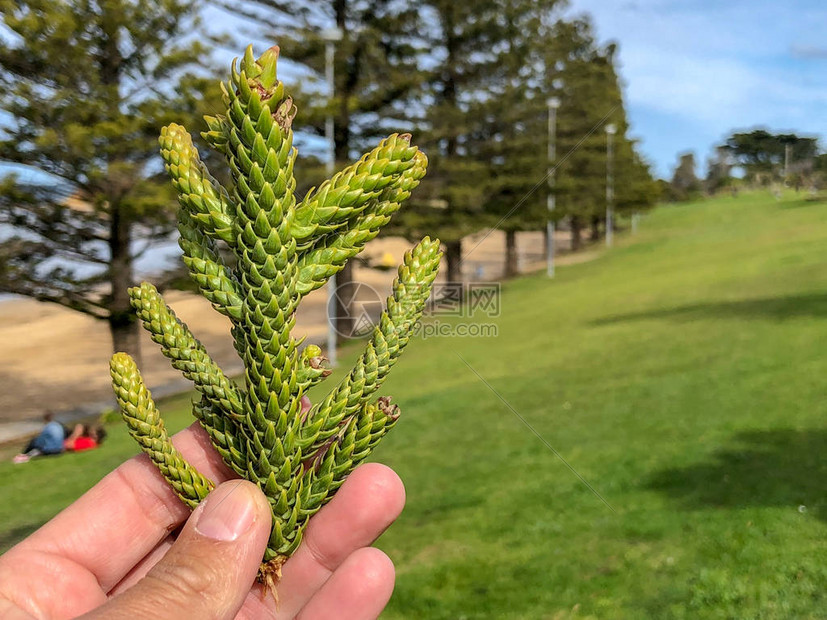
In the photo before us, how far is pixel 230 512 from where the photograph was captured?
1742 millimetres

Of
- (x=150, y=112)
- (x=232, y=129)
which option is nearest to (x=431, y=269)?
(x=232, y=129)

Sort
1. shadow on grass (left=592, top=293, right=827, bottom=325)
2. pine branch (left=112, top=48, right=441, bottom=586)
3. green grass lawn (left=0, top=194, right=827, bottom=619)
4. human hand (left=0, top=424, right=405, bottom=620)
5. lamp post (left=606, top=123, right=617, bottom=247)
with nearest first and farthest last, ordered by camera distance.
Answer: pine branch (left=112, top=48, right=441, bottom=586)
human hand (left=0, top=424, right=405, bottom=620)
green grass lawn (left=0, top=194, right=827, bottom=619)
shadow on grass (left=592, top=293, right=827, bottom=325)
lamp post (left=606, top=123, right=617, bottom=247)

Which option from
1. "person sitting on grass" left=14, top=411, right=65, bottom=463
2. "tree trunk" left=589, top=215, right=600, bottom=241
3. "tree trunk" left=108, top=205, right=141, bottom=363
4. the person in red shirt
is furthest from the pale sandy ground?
"tree trunk" left=589, top=215, right=600, bottom=241

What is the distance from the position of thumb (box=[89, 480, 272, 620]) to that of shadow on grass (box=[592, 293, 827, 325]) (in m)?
16.1

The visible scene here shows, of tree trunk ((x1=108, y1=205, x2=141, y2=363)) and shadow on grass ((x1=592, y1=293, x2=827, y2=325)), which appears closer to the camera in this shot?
tree trunk ((x1=108, y1=205, x2=141, y2=363))

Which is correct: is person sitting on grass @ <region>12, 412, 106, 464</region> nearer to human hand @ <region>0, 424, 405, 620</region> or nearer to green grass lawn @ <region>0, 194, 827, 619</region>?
green grass lawn @ <region>0, 194, 827, 619</region>

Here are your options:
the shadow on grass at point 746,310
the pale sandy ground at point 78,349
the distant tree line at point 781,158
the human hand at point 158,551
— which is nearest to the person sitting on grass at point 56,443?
the pale sandy ground at point 78,349

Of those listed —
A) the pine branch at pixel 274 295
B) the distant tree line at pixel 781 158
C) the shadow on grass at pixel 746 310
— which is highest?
the distant tree line at pixel 781 158

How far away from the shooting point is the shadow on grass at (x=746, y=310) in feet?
51.1

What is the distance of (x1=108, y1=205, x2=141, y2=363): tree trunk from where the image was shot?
14930 mm

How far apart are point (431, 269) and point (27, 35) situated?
47.8 ft

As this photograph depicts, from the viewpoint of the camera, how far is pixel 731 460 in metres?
7.59

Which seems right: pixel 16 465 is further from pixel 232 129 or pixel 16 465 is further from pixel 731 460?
pixel 232 129

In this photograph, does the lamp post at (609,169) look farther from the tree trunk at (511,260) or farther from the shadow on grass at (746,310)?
the shadow on grass at (746,310)
